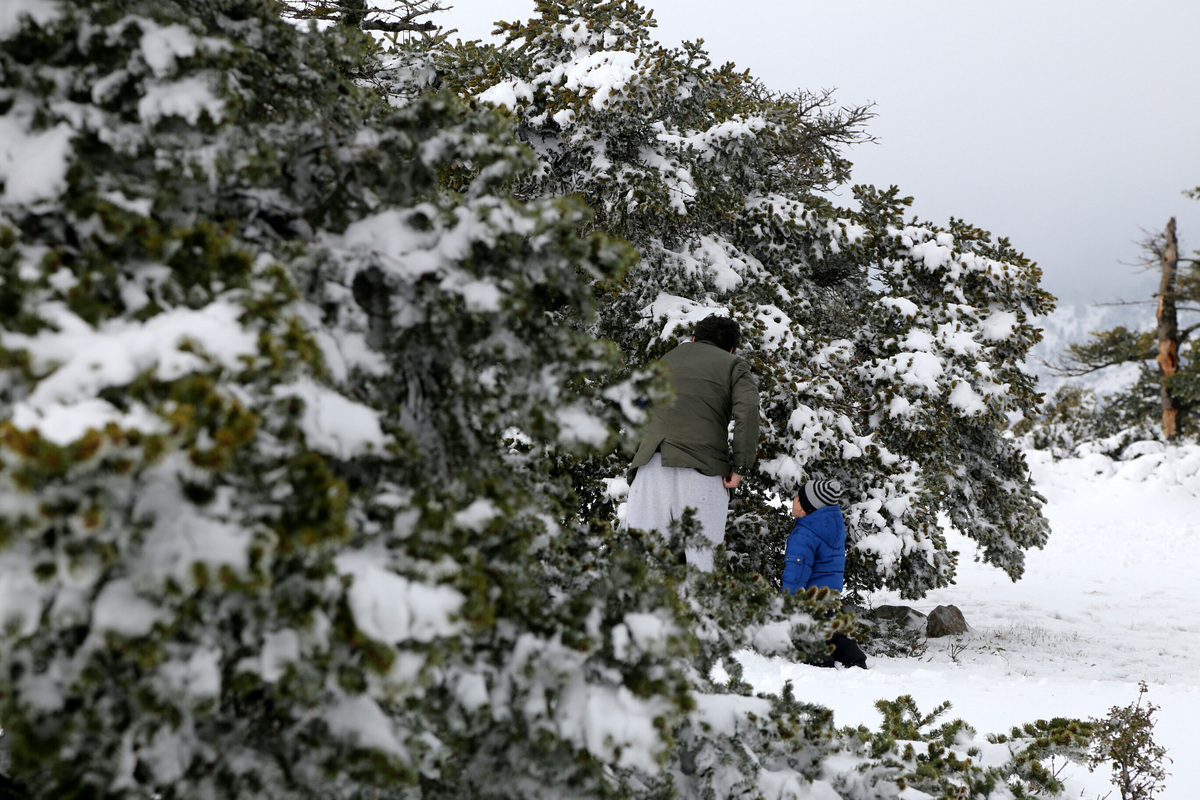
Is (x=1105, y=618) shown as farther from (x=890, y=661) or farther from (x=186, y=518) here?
(x=186, y=518)

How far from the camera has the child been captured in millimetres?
5215

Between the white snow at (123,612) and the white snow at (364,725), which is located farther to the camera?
the white snow at (364,725)

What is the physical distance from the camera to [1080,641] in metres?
7.17

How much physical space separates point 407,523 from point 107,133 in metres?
0.80

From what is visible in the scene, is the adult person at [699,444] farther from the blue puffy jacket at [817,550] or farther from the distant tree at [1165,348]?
the distant tree at [1165,348]

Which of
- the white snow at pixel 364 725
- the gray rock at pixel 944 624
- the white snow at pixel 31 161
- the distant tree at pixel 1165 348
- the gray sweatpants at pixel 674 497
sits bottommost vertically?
the white snow at pixel 364 725

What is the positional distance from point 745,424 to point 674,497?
0.55 m

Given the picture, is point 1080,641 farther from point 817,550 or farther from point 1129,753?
point 1129,753

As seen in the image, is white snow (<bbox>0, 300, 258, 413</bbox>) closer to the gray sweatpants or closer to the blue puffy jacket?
the gray sweatpants

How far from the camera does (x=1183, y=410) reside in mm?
21250

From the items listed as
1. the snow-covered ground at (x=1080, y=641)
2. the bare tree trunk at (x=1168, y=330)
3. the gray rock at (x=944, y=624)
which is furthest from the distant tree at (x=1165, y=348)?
the gray rock at (x=944, y=624)

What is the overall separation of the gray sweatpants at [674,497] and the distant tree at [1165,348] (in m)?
20.1

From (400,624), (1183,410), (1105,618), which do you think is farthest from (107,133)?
(1183,410)

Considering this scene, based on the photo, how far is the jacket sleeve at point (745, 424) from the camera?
4012 mm
